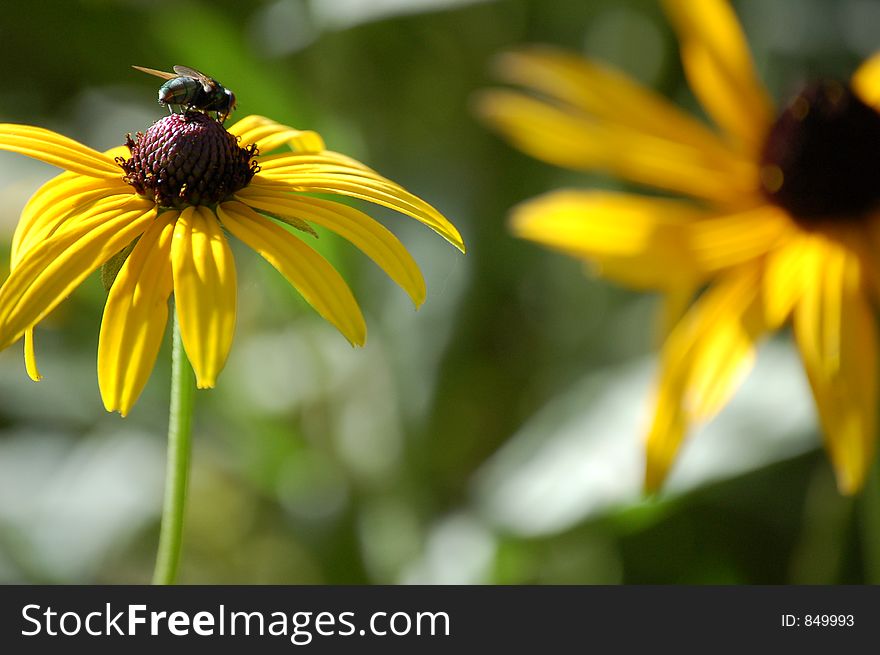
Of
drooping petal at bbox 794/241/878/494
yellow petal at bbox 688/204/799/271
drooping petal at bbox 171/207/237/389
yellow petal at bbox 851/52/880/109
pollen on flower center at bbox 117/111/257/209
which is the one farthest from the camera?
yellow petal at bbox 851/52/880/109

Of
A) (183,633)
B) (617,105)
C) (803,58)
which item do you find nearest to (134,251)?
(183,633)

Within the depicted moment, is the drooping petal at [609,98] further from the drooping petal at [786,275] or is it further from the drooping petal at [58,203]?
the drooping petal at [58,203]

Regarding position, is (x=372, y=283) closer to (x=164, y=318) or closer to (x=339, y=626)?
(x=339, y=626)

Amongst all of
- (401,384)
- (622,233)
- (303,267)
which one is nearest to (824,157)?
(622,233)

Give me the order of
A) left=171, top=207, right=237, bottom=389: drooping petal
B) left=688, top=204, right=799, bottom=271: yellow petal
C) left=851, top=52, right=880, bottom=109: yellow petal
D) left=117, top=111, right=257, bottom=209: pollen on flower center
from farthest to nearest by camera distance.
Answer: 1. left=851, top=52, right=880, bottom=109: yellow petal
2. left=688, top=204, right=799, bottom=271: yellow petal
3. left=117, top=111, right=257, bottom=209: pollen on flower center
4. left=171, top=207, right=237, bottom=389: drooping petal

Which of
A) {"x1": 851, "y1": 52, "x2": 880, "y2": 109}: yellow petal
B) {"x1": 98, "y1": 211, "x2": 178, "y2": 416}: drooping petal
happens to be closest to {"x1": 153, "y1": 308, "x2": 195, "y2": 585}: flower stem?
{"x1": 98, "y1": 211, "x2": 178, "y2": 416}: drooping petal

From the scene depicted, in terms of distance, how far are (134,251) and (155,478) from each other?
31.5 inches

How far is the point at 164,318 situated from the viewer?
1.84ft

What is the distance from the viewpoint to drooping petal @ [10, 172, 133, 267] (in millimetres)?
597

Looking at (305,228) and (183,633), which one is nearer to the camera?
(305,228)

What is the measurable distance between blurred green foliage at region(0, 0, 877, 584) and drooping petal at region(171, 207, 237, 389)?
1.92 ft

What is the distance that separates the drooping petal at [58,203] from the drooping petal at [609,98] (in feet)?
1.78

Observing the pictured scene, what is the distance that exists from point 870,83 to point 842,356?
381 millimetres

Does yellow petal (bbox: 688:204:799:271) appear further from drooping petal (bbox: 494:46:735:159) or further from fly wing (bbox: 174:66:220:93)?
fly wing (bbox: 174:66:220:93)
